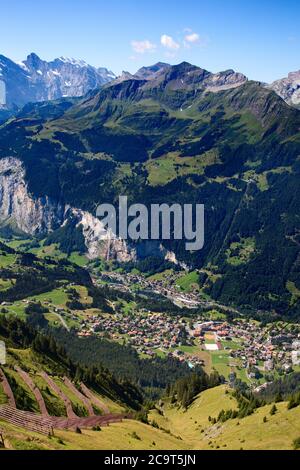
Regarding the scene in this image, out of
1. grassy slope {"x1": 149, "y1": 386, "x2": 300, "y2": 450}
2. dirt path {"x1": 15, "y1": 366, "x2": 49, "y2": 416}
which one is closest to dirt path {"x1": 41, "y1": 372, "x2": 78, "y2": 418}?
dirt path {"x1": 15, "y1": 366, "x2": 49, "y2": 416}

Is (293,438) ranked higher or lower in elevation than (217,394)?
higher

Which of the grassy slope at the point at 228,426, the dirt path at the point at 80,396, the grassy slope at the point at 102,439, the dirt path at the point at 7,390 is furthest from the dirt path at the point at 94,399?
the dirt path at the point at 7,390

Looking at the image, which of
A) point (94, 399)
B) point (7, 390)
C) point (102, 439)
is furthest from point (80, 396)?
point (102, 439)

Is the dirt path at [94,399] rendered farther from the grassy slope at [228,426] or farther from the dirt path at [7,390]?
the dirt path at [7,390]
